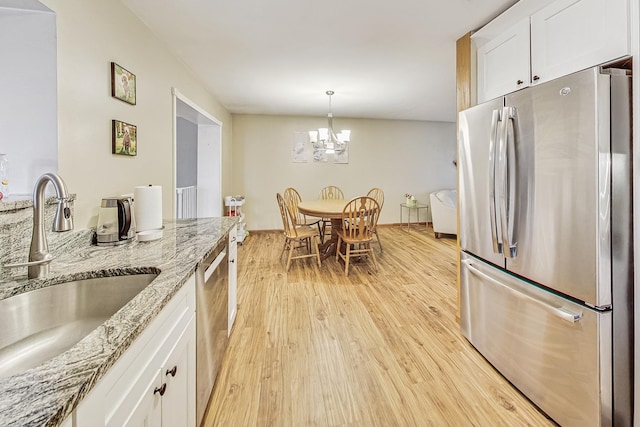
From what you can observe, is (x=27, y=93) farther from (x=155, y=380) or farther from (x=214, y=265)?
(x=155, y=380)

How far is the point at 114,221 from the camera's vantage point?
1592mm

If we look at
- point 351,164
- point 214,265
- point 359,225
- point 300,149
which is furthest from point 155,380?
point 351,164

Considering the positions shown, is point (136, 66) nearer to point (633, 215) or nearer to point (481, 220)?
point (481, 220)

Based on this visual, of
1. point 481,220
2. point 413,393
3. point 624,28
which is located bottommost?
point 413,393

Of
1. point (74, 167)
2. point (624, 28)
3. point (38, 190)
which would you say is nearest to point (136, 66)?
point (74, 167)

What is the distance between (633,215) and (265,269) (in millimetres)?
3248

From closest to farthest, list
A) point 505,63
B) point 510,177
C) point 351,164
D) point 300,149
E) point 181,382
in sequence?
point 181,382 < point 510,177 < point 505,63 < point 300,149 < point 351,164

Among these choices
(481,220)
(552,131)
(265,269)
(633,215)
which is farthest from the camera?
(265,269)

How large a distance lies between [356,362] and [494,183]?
138 centimetres

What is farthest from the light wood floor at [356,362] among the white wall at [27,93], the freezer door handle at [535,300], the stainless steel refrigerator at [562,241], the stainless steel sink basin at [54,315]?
the white wall at [27,93]

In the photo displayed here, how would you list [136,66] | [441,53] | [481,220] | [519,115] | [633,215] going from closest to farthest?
[633,215] → [519,115] → [481,220] → [136,66] → [441,53]

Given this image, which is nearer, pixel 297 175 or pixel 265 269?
pixel 265 269

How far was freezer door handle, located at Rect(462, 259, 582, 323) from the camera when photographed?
49.9 inches

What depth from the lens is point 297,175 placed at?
5.86m
